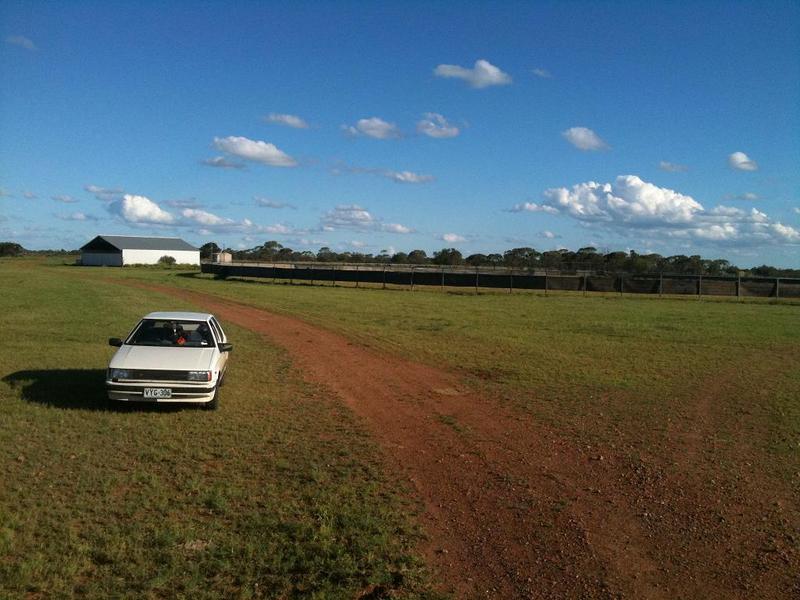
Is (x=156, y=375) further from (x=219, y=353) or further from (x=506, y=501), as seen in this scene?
(x=506, y=501)

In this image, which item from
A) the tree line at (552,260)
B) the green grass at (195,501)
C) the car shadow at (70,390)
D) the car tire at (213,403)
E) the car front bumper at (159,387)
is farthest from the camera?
the tree line at (552,260)

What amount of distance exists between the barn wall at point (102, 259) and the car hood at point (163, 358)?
87974 mm

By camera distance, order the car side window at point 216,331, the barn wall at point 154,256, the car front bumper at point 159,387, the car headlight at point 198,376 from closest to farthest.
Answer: the car front bumper at point 159,387
the car headlight at point 198,376
the car side window at point 216,331
the barn wall at point 154,256

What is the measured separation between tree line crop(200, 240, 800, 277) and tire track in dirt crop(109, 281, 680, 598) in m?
38.3

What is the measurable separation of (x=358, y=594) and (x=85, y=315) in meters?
20.4

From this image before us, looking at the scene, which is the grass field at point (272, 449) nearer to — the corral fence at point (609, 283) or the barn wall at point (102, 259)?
the corral fence at point (609, 283)

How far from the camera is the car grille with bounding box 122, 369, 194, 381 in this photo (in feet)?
30.9

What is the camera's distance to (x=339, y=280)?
49000 millimetres

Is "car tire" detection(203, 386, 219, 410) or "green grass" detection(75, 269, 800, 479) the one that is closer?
"car tire" detection(203, 386, 219, 410)

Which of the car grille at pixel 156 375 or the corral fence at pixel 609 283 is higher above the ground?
the corral fence at pixel 609 283

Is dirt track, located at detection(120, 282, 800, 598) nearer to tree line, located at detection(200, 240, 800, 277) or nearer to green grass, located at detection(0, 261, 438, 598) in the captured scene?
green grass, located at detection(0, 261, 438, 598)

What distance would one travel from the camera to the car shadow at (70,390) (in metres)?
9.96

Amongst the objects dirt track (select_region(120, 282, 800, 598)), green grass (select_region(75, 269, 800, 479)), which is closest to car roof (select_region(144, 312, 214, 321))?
dirt track (select_region(120, 282, 800, 598))

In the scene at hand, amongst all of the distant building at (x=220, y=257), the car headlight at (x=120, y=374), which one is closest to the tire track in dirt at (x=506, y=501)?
the car headlight at (x=120, y=374)
